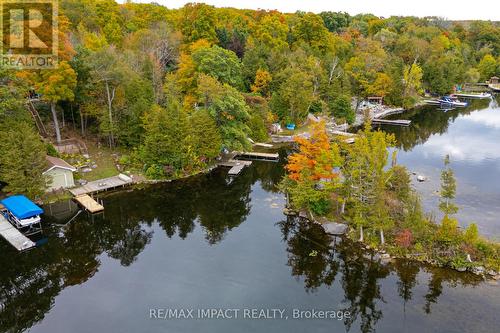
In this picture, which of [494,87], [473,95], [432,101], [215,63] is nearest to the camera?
[215,63]


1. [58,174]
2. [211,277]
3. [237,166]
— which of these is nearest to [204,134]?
[237,166]

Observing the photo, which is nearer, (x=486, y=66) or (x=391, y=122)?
(x=391, y=122)

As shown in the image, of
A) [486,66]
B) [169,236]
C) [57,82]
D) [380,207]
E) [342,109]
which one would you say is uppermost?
[486,66]

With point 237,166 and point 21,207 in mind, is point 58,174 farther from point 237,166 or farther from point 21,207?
point 237,166

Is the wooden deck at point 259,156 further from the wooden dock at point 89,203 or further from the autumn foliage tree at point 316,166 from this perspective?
the wooden dock at point 89,203

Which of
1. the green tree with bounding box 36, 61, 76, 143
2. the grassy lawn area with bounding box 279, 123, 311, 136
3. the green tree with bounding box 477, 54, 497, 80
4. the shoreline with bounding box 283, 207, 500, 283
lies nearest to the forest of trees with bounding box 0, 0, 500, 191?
the green tree with bounding box 36, 61, 76, 143

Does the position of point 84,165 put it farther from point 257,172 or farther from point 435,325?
point 435,325

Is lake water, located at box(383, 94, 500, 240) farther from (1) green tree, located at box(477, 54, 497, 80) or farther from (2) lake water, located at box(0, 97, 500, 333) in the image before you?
(1) green tree, located at box(477, 54, 497, 80)

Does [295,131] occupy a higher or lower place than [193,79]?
lower

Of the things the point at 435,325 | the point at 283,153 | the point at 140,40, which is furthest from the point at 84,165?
the point at 435,325
